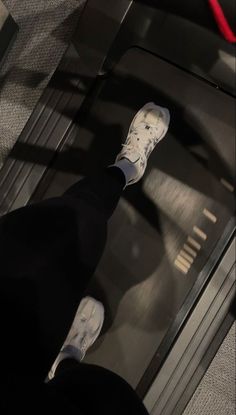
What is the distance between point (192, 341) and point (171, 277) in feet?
0.59

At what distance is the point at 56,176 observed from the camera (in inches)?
52.0

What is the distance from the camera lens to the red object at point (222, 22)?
129 cm

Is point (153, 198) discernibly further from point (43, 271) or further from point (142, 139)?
point (43, 271)

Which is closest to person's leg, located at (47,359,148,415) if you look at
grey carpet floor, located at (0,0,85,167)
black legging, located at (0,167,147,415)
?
black legging, located at (0,167,147,415)

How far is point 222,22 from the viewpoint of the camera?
1.30m

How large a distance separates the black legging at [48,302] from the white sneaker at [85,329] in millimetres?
300

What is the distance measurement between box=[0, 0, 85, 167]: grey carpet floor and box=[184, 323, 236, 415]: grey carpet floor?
2.83ft

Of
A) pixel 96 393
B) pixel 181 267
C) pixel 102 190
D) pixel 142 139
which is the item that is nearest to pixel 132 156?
pixel 142 139

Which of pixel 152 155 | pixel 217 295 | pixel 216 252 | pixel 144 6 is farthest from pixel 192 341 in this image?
pixel 144 6

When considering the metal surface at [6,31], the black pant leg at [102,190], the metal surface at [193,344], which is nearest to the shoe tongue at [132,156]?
the black pant leg at [102,190]

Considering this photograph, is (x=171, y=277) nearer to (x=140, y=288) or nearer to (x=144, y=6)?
(x=140, y=288)

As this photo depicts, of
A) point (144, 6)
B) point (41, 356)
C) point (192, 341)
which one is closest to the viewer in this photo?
point (41, 356)

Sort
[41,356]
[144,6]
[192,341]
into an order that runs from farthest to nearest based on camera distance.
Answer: [144,6] < [192,341] < [41,356]

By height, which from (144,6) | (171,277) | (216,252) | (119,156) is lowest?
(171,277)
